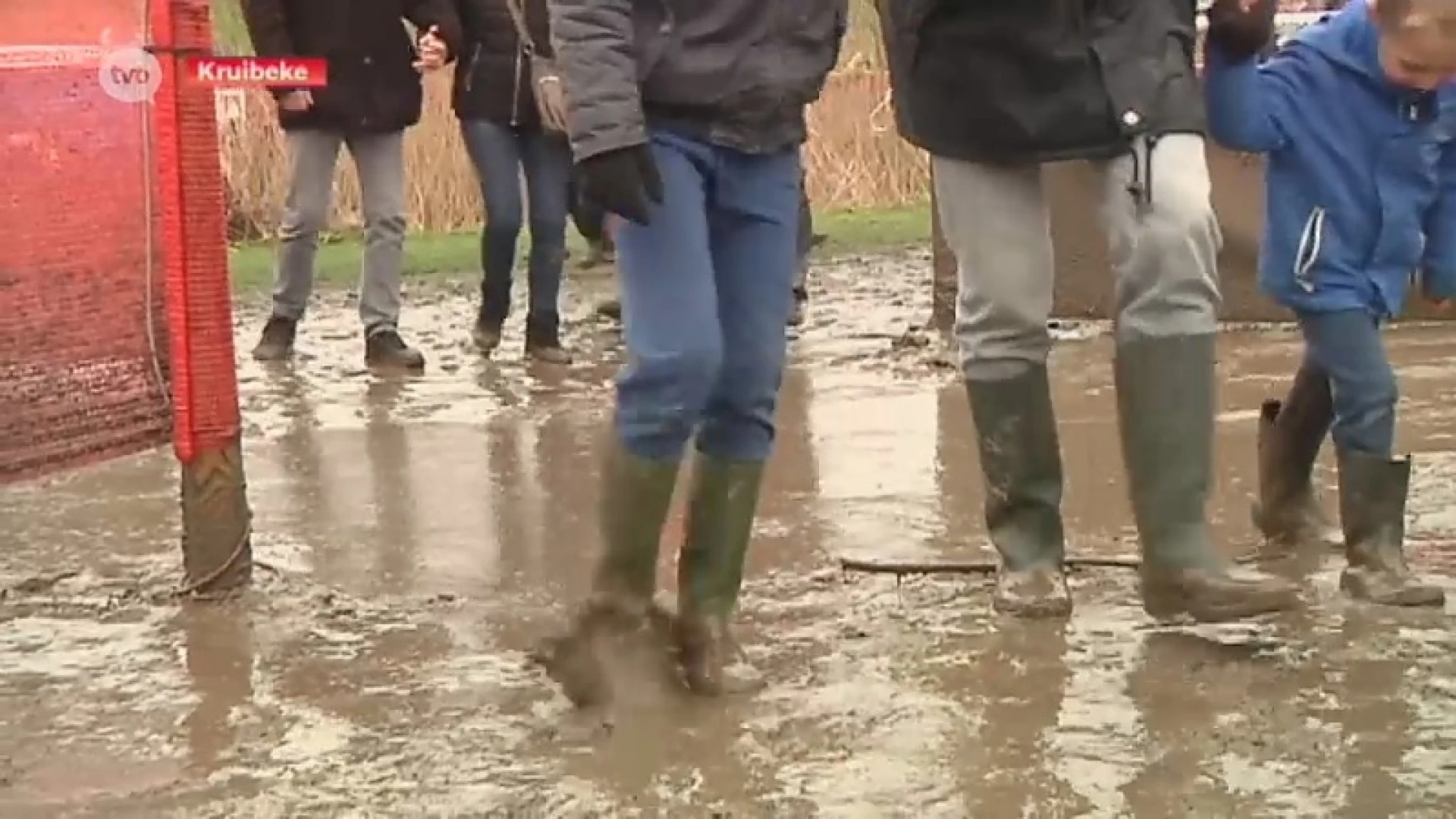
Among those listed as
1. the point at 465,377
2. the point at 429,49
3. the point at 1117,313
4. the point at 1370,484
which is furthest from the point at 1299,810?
the point at 429,49

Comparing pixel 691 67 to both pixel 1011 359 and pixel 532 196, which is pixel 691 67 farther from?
pixel 532 196

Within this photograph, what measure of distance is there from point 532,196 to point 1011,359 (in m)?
4.51

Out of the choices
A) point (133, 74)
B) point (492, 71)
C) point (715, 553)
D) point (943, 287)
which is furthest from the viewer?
point (943, 287)

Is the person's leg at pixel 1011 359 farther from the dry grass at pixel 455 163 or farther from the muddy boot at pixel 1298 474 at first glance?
the dry grass at pixel 455 163

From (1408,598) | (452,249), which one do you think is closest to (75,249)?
(1408,598)

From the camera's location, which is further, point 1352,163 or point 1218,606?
point 1352,163

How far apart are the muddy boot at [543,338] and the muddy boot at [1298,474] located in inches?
151

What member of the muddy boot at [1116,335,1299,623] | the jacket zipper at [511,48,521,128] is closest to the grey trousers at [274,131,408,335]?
the jacket zipper at [511,48,521,128]

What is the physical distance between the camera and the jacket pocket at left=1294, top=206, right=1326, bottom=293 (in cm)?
436

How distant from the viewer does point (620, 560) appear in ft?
12.3

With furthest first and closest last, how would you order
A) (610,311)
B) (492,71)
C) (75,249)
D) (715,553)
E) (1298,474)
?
(610,311), (492,71), (75,249), (1298,474), (715,553)

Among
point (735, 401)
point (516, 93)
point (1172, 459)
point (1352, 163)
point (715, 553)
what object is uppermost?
point (516, 93)

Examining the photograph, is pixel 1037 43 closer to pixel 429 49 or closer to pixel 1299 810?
pixel 1299 810

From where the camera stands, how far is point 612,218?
3650 millimetres
